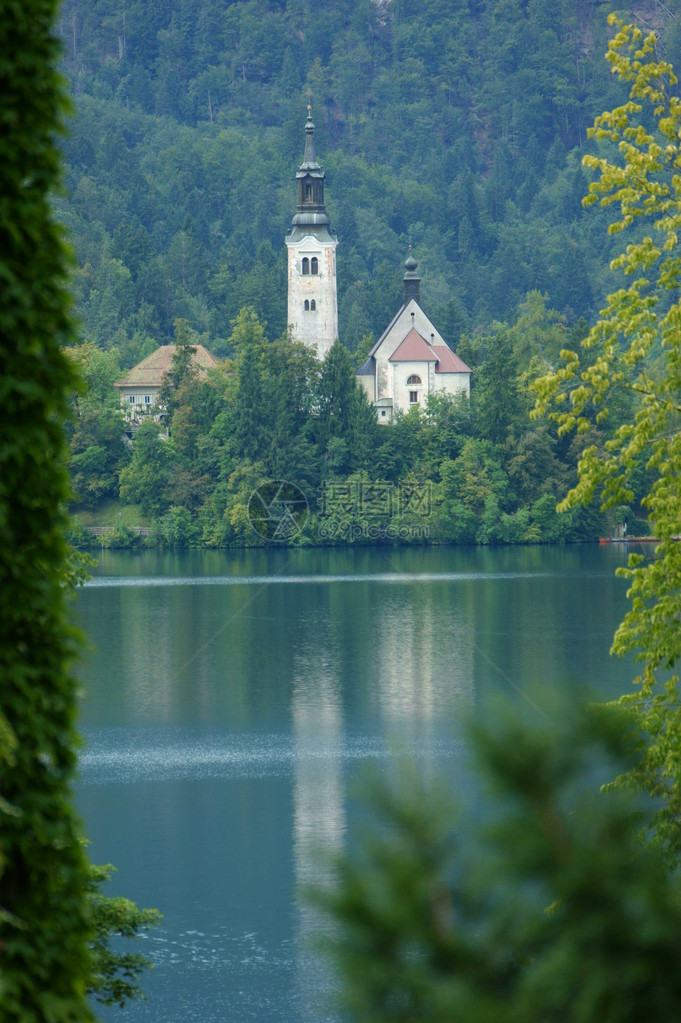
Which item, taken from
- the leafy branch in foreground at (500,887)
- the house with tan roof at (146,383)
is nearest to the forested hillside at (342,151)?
the house with tan roof at (146,383)

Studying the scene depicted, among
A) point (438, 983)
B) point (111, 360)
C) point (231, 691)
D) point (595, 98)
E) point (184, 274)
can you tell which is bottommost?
point (231, 691)

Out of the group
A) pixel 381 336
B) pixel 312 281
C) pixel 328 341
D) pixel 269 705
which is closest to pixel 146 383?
pixel 328 341

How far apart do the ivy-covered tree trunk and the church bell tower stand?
87.6 meters

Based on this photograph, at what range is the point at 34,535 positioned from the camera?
5.03m

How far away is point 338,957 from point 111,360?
89.2 m

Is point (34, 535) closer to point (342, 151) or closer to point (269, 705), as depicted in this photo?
point (269, 705)

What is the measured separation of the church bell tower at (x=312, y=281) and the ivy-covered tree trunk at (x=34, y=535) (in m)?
87.6

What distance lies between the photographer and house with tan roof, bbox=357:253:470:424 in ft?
288

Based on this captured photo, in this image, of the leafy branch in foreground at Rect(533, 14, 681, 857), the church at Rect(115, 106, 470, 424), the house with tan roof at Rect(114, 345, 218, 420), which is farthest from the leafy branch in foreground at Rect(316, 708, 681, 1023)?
the house with tan roof at Rect(114, 345, 218, 420)

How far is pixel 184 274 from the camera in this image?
125562 millimetres

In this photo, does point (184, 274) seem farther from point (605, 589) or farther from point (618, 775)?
point (618, 775)

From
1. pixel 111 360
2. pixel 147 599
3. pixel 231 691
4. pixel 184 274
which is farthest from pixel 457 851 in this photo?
pixel 184 274

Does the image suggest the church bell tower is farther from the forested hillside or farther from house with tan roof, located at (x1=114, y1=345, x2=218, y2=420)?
the forested hillside

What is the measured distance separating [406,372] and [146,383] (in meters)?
14.4
